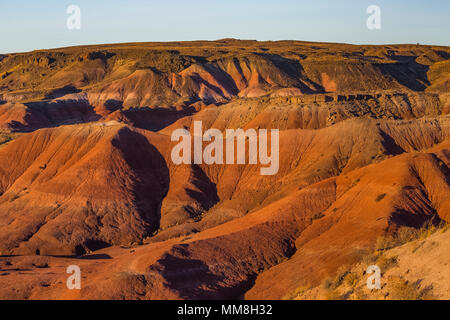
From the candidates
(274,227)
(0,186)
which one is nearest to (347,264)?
(274,227)

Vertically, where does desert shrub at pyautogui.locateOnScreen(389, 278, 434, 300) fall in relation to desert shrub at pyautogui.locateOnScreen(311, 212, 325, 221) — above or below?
above

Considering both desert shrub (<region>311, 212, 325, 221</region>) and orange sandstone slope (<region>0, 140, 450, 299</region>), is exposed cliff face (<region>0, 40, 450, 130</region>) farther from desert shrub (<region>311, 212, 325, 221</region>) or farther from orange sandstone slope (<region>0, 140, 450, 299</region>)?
desert shrub (<region>311, 212, 325, 221</region>)

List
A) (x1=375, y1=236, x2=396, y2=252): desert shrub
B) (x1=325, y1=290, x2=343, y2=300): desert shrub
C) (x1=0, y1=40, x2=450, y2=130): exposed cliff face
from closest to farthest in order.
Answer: (x1=325, y1=290, x2=343, y2=300): desert shrub < (x1=375, y1=236, x2=396, y2=252): desert shrub < (x1=0, y1=40, x2=450, y2=130): exposed cliff face

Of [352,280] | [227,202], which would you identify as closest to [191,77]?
[227,202]

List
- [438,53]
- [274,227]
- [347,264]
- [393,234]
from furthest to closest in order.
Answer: [438,53] → [274,227] → [393,234] → [347,264]

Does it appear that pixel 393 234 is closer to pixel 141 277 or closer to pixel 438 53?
pixel 141 277

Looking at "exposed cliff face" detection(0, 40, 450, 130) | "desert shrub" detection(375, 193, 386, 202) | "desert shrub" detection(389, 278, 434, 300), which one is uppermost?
"exposed cliff face" detection(0, 40, 450, 130)

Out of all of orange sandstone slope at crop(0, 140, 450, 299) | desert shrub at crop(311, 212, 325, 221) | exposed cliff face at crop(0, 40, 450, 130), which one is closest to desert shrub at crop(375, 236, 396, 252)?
orange sandstone slope at crop(0, 140, 450, 299)

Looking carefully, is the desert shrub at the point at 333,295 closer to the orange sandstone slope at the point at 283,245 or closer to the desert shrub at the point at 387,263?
the desert shrub at the point at 387,263
